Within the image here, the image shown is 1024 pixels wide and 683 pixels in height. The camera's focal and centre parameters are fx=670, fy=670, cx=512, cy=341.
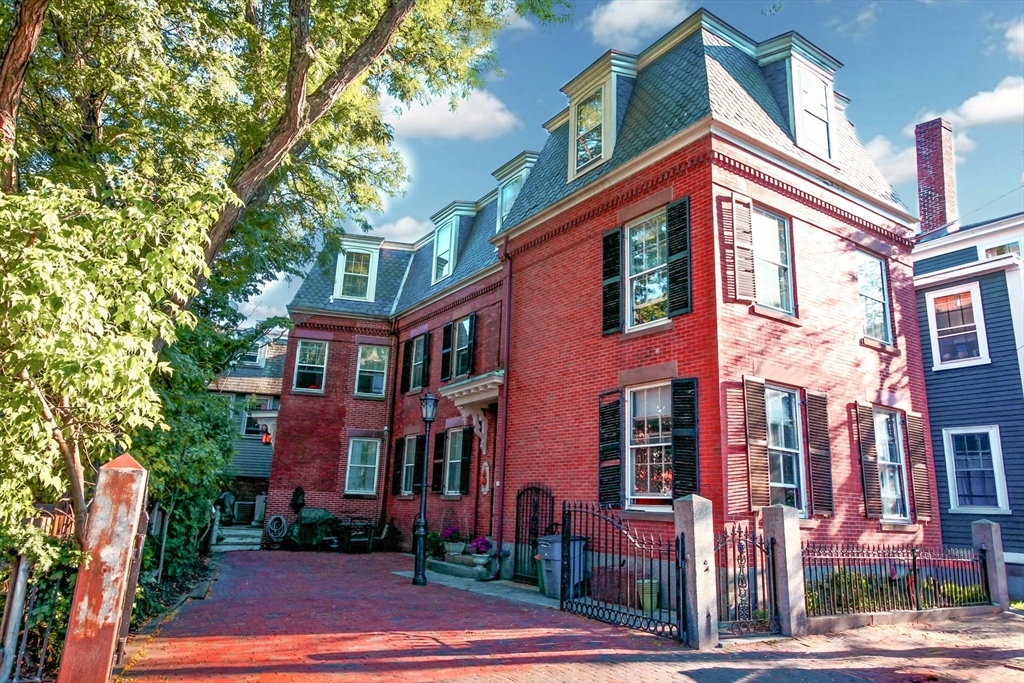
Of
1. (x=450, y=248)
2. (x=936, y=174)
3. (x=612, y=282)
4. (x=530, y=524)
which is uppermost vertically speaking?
(x=936, y=174)

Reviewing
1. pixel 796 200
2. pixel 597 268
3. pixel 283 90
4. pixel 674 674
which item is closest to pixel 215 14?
pixel 283 90

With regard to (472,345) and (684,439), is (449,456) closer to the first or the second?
(472,345)

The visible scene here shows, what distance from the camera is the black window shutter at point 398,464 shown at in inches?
834

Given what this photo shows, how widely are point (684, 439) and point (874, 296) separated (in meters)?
6.14

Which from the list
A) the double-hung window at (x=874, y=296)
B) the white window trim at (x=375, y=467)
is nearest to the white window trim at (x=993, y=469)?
the double-hung window at (x=874, y=296)

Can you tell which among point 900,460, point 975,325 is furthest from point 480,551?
point 975,325

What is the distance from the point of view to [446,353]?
19.7m

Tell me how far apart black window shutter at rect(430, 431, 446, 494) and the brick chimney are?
50.6 feet

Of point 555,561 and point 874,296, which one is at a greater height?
point 874,296

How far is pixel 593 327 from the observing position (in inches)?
500

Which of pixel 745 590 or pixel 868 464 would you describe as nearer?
pixel 745 590

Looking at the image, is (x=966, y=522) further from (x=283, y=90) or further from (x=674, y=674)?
(x=283, y=90)

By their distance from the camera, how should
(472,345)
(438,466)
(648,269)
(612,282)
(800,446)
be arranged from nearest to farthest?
(800,446) → (648,269) → (612,282) → (472,345) → (438,466)

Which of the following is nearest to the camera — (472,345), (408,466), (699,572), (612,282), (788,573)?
(699,572)
